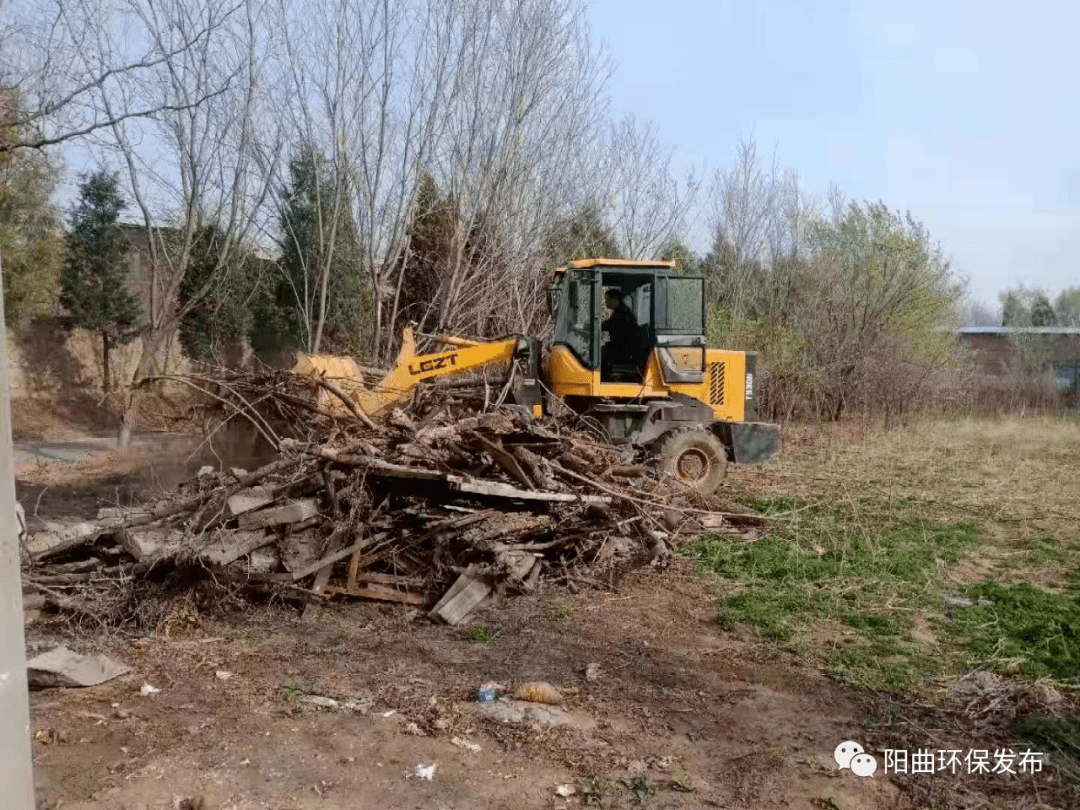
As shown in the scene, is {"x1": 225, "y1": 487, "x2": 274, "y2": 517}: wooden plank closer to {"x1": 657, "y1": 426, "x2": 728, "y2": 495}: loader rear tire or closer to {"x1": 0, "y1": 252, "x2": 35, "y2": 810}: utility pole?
{"x1": 0, "y1": 252, "x2": 35, "y2": 810}: utility pole

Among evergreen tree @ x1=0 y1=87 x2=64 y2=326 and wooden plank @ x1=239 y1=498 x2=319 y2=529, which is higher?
evergreen tree @ x1=0 y1=87 x2=64 y2=326

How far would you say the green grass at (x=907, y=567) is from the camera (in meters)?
5.72

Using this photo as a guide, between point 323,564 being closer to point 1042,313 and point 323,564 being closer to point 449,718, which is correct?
point 449,718

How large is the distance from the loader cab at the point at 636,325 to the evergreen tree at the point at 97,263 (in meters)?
13.3

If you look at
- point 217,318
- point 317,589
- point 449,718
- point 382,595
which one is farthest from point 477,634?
point 217,318

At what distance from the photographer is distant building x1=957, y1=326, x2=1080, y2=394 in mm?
31422

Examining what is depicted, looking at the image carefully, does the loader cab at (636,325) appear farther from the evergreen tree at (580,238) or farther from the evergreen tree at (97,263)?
the evergreen tree at (97,263)

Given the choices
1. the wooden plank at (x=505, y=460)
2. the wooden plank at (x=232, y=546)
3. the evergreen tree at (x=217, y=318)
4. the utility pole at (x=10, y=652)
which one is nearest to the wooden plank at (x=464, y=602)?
the wooden plank at (x=505, y=460)

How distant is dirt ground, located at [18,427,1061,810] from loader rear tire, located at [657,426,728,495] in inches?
178

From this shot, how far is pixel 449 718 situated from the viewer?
15.3 ft

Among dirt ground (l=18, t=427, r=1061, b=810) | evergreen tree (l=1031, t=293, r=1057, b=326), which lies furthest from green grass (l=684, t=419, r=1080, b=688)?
evergreen tree (l=1031, t=293, r=1057, b=326)

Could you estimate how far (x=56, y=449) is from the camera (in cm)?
1677

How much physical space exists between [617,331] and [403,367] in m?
2.89

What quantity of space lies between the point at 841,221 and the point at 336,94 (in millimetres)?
18957
